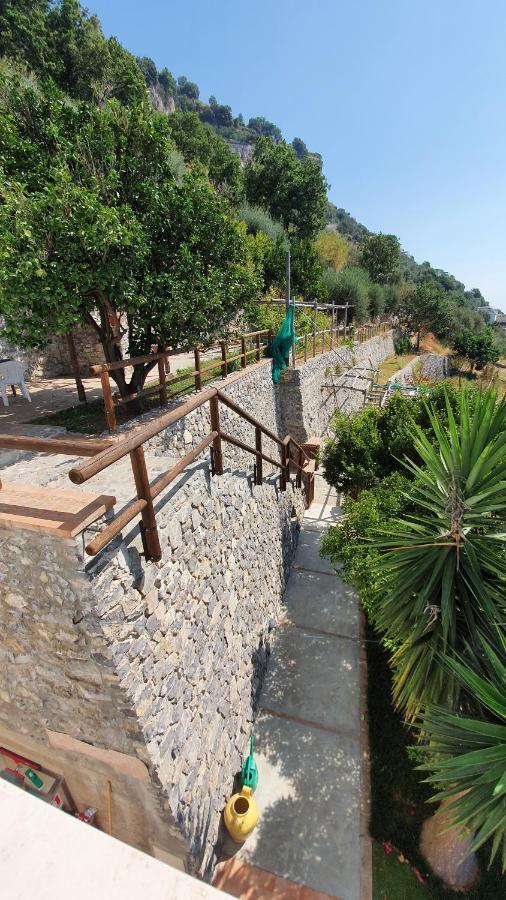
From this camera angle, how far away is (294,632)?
6250 mm

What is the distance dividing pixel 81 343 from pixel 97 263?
6.64m

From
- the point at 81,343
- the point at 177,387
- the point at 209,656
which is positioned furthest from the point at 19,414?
the point at 209,656

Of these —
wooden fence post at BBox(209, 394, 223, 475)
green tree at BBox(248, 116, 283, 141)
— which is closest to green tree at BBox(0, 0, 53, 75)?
wooden fence post at BBox(209, 394, 223, 475)

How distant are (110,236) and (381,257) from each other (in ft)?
134

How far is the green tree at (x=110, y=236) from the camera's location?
5797mm

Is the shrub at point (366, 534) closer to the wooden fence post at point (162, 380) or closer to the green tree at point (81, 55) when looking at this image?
the wooden fence post at point (162, 380)

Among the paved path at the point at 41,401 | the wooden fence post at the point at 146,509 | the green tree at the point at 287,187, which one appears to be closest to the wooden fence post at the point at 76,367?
the paved path at the point at 41,401

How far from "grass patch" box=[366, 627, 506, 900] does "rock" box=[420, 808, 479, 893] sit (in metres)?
0.06

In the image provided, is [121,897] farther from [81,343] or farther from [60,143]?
[81,343]

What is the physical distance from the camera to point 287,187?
28.1 m

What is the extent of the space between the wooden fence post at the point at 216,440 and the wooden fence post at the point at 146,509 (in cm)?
129

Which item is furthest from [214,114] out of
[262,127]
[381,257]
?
[381,257]

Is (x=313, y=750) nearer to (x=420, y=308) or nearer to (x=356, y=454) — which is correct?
(x=356, y=454)

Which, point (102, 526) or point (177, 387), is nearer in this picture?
point (102, 526)
